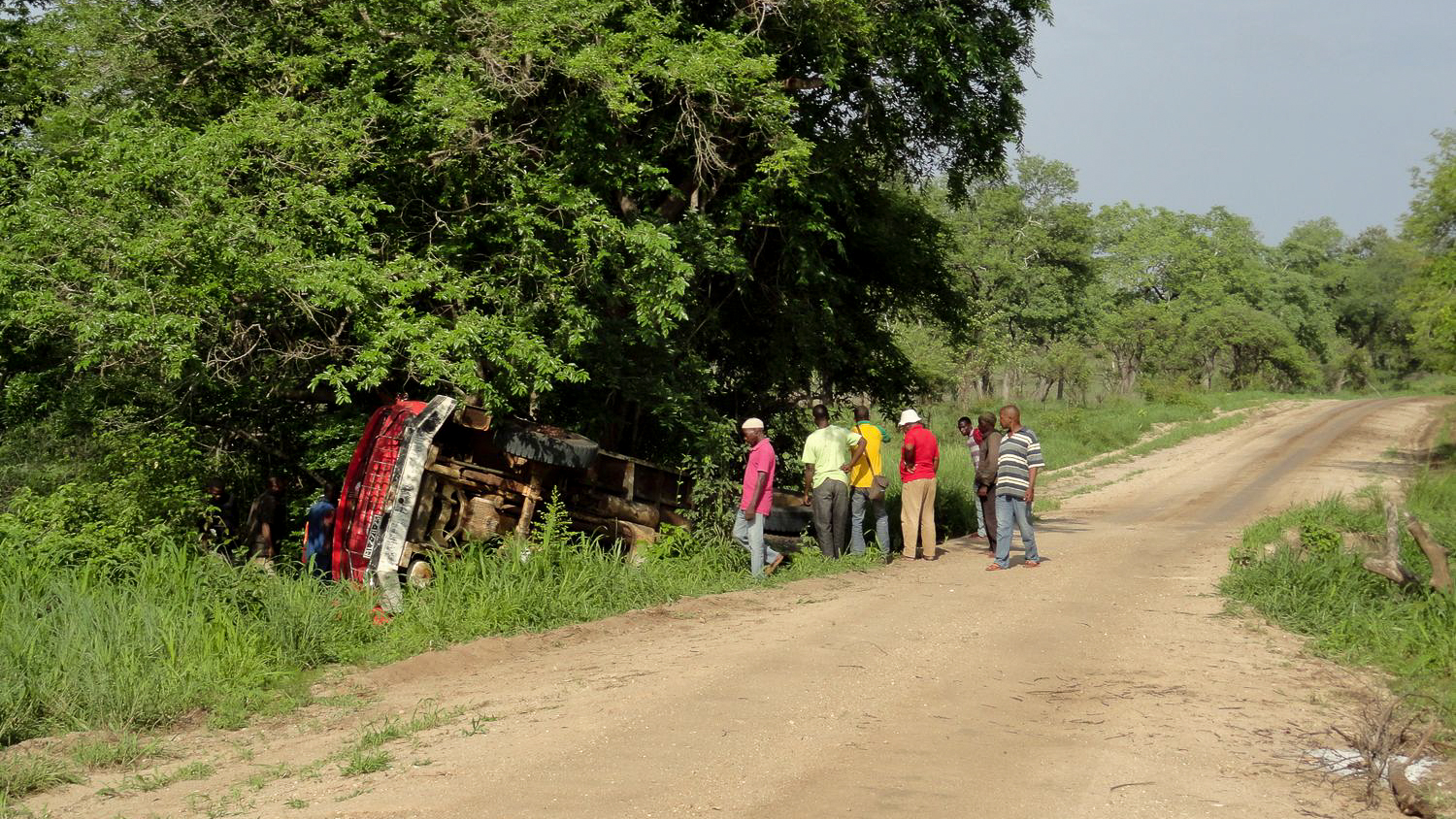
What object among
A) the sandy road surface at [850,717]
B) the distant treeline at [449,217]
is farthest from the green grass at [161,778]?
the distant treeline at [449,217]

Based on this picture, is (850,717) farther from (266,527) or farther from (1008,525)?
(266,527)

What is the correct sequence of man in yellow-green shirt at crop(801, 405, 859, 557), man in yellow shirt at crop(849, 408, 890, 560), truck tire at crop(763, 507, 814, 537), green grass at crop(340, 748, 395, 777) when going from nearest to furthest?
green grass at crop(340, 748, 395, 777)
man in yellow-green shirt at crop(801, 405, 859, 557)
man in yellow shirt at crop(849, 408, 890, 560)
truck tire at crop(763, 507, 814, 537)

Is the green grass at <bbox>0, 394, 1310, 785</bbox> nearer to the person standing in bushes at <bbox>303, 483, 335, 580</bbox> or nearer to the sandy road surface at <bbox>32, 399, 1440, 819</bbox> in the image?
the sandy road surface at <bbox>32, 399, 1440, 819</bbox>

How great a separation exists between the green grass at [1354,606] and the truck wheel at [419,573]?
6.79 m

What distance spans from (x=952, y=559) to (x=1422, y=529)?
463cm

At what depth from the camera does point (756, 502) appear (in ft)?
39.0

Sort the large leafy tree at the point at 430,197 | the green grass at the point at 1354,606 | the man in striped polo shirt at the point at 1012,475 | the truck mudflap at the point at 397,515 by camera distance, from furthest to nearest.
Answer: the man in striped polo shirt at the point at 1012,475 < the large leafy tree at the point at 430,197 < the truck mudflap at the point at 397,515 < the green grass at the point at 1354,606

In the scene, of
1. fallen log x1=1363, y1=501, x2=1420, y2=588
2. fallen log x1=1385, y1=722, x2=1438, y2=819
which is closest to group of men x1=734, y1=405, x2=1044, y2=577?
fallen log x1=1363, y1=501, x2=1420, y2=588

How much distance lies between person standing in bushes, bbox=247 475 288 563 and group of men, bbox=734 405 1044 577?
4.89 m

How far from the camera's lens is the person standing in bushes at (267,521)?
12938 millimetres

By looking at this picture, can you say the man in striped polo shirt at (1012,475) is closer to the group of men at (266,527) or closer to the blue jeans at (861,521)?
the blue jeans at (861,521)

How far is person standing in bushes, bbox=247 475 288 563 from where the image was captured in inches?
509

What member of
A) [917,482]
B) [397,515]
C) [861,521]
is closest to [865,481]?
[861,521]

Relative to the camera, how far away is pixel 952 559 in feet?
43.5
